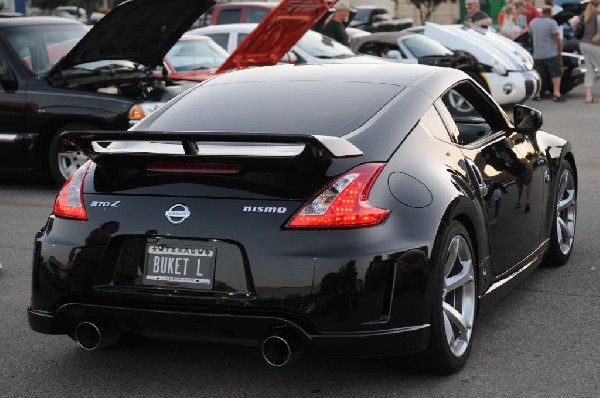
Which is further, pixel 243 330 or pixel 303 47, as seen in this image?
pixel 303 47

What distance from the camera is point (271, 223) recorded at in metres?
4.64

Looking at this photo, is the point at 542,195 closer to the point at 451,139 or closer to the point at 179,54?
the point at 451,139

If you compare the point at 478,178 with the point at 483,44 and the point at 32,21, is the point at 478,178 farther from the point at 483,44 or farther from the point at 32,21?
the point at 483,44

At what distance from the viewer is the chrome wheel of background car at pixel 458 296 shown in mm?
5094

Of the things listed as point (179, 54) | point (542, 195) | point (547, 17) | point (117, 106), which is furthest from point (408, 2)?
point (542, 195)

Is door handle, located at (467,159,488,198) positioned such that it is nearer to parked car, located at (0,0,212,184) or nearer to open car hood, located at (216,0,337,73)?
parked car, located at (0,0,212,184)

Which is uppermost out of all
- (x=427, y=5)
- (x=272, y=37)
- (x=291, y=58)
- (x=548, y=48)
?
(x=272, y=37)

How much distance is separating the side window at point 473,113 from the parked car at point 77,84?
213 inches

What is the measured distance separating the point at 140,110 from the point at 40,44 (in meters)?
1.62

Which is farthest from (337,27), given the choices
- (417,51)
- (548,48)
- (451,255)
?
(451,255)

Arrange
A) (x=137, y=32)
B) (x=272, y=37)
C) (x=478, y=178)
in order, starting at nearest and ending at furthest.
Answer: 1. (x=478, y=178)
2. (x=137, y=32)
3. (x=272, y=37)

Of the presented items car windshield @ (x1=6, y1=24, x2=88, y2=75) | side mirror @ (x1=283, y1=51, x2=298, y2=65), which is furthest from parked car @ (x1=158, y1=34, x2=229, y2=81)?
car windshield @ (x1=6, y1=24, x2=88, y2=75)

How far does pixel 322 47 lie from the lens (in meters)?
18.5

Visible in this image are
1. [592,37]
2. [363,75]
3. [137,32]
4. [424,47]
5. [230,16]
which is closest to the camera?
→ [363,75]
